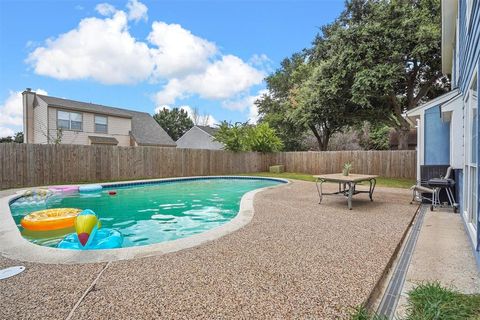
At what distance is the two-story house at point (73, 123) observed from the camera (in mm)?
17266

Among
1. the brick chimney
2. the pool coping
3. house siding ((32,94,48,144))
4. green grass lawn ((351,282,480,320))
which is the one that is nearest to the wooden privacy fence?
the pool coping

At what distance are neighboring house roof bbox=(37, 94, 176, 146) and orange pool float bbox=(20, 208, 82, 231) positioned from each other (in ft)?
48.4

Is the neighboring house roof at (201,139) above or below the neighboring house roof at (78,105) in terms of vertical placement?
below

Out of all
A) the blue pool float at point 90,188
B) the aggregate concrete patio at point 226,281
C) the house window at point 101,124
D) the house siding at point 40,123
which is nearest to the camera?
Result: the aggregate concrete patio at point 226,281

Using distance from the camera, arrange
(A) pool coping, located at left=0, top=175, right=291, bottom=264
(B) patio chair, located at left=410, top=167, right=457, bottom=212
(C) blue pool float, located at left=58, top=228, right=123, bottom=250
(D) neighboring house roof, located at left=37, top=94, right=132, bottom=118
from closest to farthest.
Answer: (A) pool coping, located at left=0, top=175, right=291, bottom=264, (C) blue pool float, located at left=58, top=228, right=123, bottom=250, (B) patio chair, located at left=410, top=167, right=457, bottom=212, (D) neighboring house roof, located at left=37, top=94, right=132, bottom=118

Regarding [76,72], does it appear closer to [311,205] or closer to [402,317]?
[311,205]

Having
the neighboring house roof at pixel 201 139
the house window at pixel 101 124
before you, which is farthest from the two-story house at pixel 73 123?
the neighboring house roof at pixel 201 139

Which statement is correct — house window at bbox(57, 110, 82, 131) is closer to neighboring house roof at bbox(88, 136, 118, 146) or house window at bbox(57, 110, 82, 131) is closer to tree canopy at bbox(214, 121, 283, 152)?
neighboring house roof at bbox(88, 136, 118, 146)

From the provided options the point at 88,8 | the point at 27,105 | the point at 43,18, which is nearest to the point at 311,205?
the point at 88,8

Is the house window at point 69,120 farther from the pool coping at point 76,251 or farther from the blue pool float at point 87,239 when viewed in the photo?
the blue pool float at point 87,239

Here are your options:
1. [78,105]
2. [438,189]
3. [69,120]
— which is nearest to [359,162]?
[438,189]

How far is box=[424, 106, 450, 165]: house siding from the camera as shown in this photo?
6746mm

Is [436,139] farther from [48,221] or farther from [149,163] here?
[149,163]

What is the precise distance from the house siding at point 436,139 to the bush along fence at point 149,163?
7.92 metres
